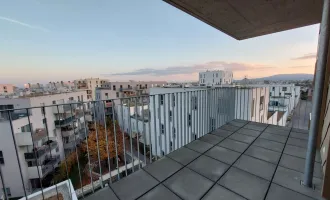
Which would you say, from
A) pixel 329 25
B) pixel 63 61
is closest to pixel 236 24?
pixel 329 25

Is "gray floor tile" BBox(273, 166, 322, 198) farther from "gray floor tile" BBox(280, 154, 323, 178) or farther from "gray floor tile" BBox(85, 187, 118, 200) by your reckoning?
"gray floor tile" BBox(85, 187, 118, 200)

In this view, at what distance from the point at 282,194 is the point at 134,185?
1689 millimetres

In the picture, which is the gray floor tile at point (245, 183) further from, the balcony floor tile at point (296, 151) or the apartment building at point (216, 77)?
the apartment building at point (216, 77)

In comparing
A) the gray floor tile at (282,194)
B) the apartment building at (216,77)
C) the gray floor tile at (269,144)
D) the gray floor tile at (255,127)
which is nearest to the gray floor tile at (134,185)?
the gray floor tile at (282,194)

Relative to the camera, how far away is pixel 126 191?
160cm

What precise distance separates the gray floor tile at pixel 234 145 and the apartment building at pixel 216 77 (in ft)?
147

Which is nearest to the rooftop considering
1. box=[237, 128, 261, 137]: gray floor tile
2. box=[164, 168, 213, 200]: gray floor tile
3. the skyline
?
box=[164, 168, 213, 200]: gray floor tile

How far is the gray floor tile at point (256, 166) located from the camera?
1.79 meters

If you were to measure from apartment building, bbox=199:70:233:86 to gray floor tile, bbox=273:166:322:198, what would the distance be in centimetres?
4582

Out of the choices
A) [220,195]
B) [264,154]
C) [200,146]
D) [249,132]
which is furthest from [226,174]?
[249,132]

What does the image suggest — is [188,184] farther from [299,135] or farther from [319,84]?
[299,135]

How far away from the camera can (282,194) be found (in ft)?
4.76

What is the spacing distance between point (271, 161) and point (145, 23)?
9164 mm

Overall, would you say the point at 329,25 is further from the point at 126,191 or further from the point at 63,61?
the point at 63,61
